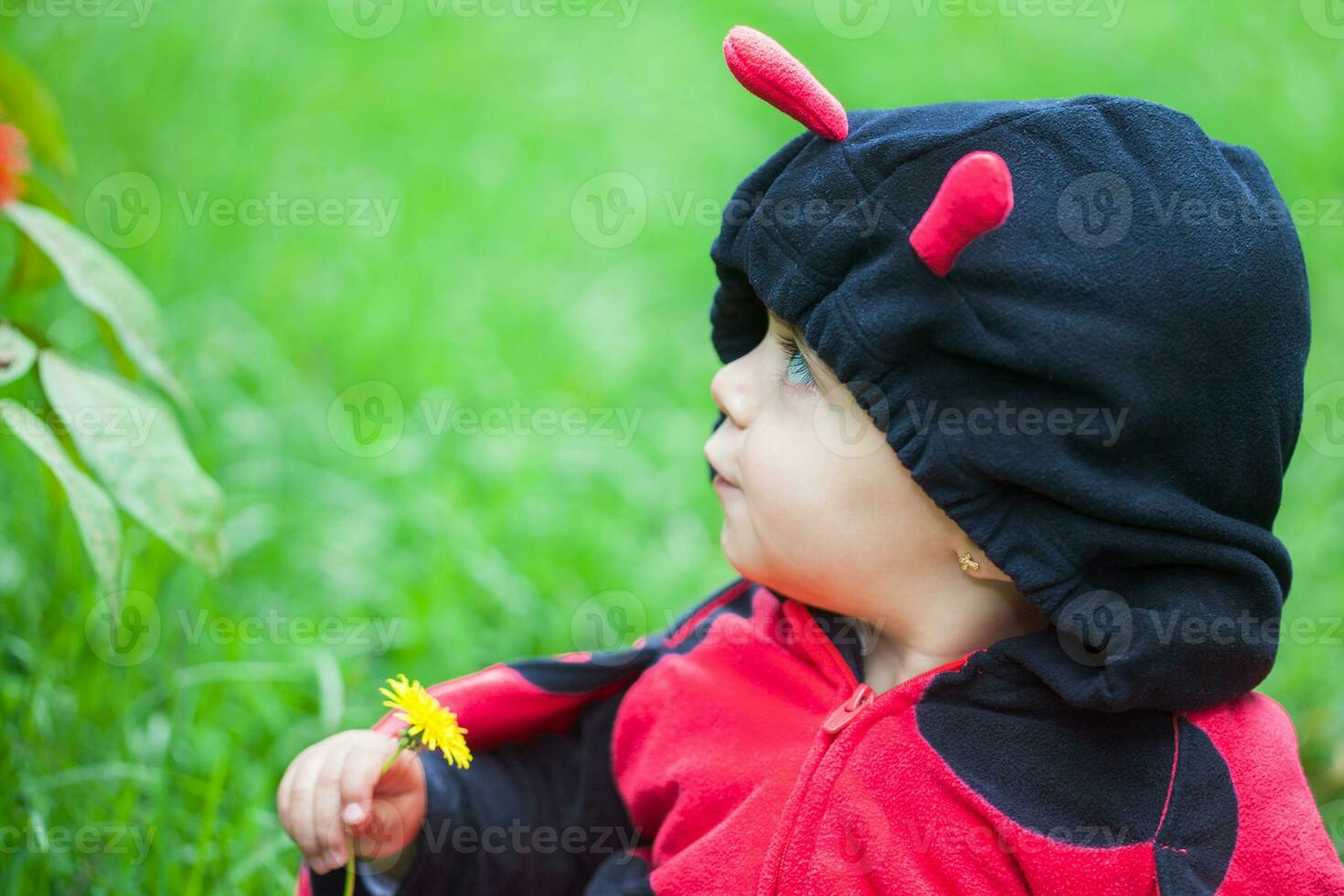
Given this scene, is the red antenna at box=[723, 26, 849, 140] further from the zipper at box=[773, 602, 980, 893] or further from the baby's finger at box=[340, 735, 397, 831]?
the baby's finger at box=[340, 735, 397, 831]

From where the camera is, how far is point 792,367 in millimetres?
1236

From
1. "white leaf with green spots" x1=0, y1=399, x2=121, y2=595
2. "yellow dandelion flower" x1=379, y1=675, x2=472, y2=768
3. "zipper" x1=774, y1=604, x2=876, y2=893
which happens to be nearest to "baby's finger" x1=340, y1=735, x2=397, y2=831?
"yellow dandelion flower" x1=379, y1=675, x2=472, y2=768

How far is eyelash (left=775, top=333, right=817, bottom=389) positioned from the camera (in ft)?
4.00

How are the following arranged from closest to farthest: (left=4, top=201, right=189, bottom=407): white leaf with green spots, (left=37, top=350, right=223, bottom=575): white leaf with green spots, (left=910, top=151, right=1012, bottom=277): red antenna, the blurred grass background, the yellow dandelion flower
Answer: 1. (left=910, top=151, right=1012, bottom=277): red antenna
2. the yellow dandelion flower
3. (left=37, top=350, right=223, bottom=575): white leaf with green spots
4. (left=4, top=201, right=189, bottom=407): white leaf with green spots
5. the blurred grass background

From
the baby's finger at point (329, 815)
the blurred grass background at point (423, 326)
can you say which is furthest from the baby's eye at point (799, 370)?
Answer: the blurred grass background at point (423, 326)

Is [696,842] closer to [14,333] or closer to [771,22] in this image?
[14,333]

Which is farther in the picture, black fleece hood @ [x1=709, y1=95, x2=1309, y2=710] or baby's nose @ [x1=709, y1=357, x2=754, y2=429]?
baby's nose @ [x1=709, y1=357, x2=754, y2=429]

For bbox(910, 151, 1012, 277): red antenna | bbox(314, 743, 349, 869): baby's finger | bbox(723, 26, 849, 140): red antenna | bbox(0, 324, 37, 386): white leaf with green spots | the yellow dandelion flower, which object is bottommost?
bbox(314, 743, 349, 869): baby's finger

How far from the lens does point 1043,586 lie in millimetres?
1113

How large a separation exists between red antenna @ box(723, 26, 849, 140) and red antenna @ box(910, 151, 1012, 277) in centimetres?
16

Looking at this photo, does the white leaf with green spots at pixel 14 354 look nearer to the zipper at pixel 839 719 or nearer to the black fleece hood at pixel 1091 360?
the black fleece hood at pixel 1091 360

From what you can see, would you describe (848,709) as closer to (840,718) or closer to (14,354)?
(840,718)

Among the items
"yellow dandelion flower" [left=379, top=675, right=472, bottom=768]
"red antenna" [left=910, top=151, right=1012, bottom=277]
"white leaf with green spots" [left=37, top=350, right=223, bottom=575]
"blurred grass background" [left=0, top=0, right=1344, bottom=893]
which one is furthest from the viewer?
"blurred grass background" [left=0, top=0, right=1344, bottom=893]

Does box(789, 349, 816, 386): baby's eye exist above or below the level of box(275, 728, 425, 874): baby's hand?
above
